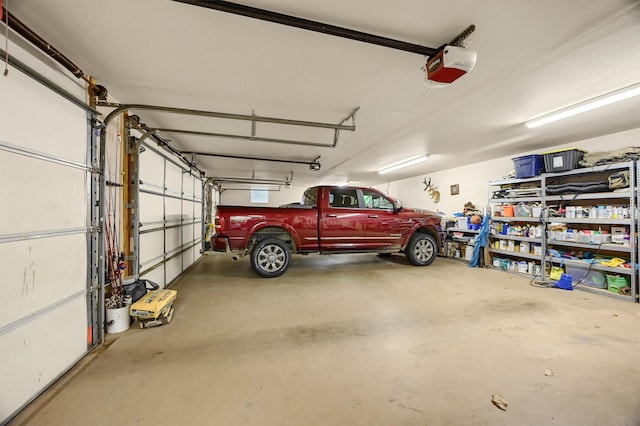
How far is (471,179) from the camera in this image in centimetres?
677

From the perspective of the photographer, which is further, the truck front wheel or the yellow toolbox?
the truck front wheel

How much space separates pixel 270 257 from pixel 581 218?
18.5 feet

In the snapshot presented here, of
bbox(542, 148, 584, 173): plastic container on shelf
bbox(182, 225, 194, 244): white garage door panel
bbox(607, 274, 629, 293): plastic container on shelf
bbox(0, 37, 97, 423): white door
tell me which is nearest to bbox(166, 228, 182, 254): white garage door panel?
bbox(182, 225, 194, 244): white garage door panel

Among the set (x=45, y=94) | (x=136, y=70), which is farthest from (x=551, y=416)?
(x=136, y=70)

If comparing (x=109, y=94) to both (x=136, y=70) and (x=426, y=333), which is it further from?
(x=426, y=333)

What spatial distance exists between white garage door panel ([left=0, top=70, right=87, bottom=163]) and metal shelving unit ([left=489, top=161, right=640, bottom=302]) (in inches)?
271

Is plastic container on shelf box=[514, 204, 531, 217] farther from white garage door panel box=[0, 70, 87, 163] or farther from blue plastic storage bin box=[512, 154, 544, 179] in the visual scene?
white garage door panel box=[0, 70, 87, 163]

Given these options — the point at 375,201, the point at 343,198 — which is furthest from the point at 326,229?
the point at 375,201

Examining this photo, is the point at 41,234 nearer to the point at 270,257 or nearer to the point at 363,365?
the point at 363,365

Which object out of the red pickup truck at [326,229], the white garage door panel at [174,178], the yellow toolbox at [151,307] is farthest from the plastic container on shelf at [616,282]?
the white garage door panel at [174,178]

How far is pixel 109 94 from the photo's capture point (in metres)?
2.74

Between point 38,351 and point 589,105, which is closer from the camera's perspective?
point 38,351

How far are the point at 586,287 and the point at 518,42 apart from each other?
14.7ft

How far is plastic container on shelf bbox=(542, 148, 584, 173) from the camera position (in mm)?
4254
